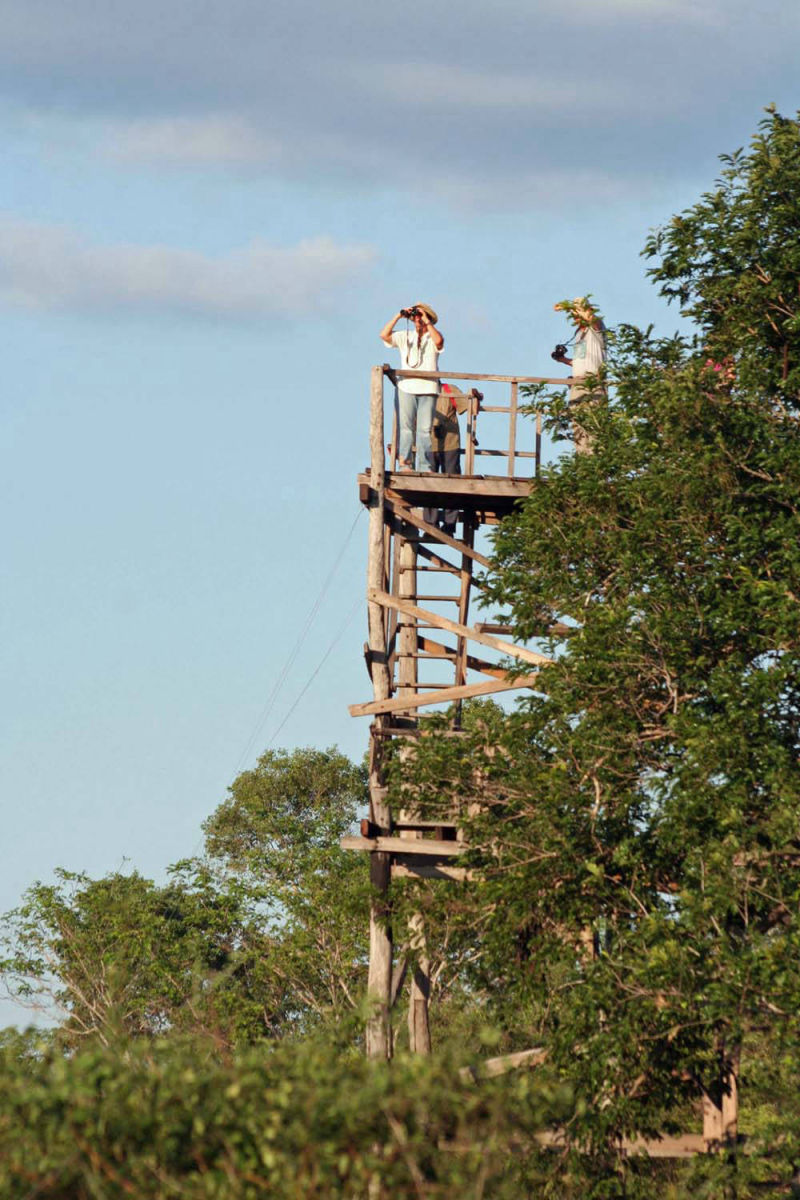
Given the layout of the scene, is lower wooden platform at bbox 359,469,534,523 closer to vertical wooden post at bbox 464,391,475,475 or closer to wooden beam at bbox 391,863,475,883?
vertical wooden post at bbox 464,391,475,475

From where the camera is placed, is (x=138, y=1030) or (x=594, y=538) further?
(x=138, y=1030)

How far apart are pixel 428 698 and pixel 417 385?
3762mm

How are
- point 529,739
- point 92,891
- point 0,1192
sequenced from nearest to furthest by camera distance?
point 0,1192 < point 529,739 < point 92,891

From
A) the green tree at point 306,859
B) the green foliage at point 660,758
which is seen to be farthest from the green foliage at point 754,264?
the green tree at point 306,859

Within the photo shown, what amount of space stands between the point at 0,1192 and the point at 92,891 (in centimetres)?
3547

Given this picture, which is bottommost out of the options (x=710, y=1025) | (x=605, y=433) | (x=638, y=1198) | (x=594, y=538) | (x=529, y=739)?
(x=638, y=1198)

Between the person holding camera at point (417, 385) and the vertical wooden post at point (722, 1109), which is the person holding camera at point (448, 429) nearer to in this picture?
the person holding camera at point (417, 385)

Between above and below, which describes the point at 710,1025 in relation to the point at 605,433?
below

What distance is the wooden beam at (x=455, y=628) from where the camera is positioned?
63.0ft

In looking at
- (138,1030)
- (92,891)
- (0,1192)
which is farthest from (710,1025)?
(92,891)

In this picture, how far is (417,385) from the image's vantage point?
21000mm

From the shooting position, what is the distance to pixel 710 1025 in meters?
15.3

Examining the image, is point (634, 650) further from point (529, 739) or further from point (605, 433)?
point (605, 433)

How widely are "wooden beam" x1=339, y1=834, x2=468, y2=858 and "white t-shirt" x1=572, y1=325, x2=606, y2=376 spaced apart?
5.65 m
